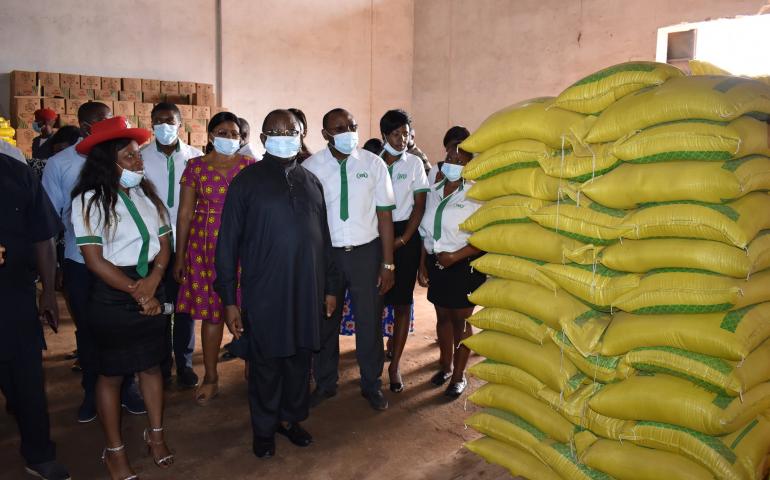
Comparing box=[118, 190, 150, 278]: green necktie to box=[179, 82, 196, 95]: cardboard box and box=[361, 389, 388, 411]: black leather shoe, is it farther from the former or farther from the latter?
box=[179, 82, 196, 95]: cardboard box

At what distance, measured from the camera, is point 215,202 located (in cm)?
335

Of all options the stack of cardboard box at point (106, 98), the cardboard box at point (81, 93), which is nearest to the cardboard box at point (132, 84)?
the stack of cardboard box at point (106, 98)

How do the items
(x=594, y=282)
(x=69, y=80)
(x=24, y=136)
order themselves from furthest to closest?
(x=69, y=80), (x=24, y=136), (x=594, y=282)

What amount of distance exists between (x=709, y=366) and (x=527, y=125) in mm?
1034

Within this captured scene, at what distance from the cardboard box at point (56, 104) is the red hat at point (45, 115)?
396 mm

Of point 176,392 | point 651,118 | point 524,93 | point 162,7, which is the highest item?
point 162,7

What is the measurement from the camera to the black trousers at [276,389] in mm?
2826

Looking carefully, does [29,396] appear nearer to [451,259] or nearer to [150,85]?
[451,259]

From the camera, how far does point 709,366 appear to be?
1.82 meters

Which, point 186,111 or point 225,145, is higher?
point 186,111

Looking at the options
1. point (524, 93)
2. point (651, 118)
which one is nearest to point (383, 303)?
Answer: point (651, 118)

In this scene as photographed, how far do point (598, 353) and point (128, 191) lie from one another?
1958 mm

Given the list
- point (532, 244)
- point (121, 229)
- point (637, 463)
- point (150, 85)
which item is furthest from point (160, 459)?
point (150, 85)

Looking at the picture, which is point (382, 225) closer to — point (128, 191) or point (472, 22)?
point (128, 191)
